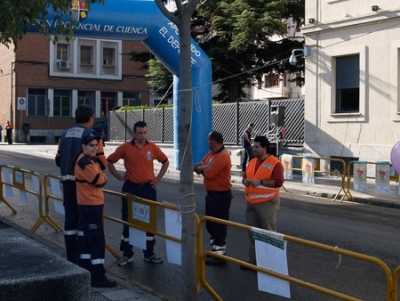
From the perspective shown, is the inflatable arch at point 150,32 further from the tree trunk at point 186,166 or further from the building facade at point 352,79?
the tree trunk at point 186,166

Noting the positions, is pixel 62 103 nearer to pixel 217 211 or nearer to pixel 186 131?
pixel 217 211

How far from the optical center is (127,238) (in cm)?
786

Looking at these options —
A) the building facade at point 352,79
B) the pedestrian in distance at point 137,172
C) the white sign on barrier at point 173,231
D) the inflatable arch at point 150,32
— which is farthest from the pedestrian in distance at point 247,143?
the white sign on barrier at point 173,231

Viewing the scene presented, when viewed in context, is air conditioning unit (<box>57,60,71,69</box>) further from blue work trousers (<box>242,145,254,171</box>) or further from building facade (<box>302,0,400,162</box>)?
building facade (<box>302,0,400,162</box>)

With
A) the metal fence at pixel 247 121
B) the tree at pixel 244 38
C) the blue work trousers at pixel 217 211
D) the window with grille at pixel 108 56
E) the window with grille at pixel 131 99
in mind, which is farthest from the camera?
the window with grille at pixel 131 99

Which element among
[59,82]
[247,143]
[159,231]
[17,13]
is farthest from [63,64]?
[159,231]

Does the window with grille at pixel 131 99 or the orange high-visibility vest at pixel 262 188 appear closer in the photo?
the orange high-visibility vest at pixel 262 188

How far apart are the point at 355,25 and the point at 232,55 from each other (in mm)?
8677

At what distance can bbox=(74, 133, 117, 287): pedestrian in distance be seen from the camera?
6.60 meters

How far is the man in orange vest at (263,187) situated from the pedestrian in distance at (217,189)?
459 millimetres

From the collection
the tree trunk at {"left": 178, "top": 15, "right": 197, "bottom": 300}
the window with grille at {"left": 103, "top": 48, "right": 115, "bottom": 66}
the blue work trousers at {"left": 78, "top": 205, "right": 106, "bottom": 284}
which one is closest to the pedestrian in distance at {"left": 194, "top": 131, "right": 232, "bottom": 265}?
the blue work trousers at {"left": 78, "top": 205, "right": 106, "bottom": 284}

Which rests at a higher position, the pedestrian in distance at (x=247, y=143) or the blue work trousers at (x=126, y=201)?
the pedestrian in distance at (x=247, y=143)

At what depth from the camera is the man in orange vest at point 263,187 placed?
7277 millimetres

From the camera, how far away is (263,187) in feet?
24.0
